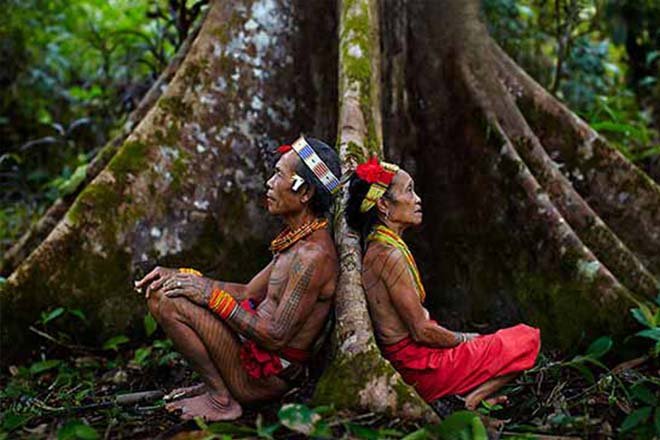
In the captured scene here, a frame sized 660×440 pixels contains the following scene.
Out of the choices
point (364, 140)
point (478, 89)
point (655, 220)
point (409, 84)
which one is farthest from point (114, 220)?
point (655, 220)

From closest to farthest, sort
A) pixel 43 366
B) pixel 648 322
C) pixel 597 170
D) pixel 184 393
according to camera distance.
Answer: pixel 184 393, pixel 648 322, pixel 43 366, pixel 597 170

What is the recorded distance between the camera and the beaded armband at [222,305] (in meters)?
4.24

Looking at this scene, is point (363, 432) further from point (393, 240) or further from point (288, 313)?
point (393, 240)

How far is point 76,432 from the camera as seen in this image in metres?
3.87

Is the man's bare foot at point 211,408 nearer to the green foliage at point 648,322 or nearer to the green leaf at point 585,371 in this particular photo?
the green leaf at point 585,371

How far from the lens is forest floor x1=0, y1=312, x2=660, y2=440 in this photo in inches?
154

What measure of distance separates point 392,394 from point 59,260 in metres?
3.02

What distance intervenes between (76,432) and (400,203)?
196 cm

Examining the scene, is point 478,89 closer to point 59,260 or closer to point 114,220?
point 114,220

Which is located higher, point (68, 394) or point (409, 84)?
point (409, 84)

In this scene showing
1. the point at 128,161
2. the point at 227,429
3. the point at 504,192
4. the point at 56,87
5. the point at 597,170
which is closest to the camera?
the point at 227,429

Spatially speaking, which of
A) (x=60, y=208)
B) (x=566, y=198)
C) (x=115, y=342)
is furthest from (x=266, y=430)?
(x=60, y=208)

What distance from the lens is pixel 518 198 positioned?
594cm

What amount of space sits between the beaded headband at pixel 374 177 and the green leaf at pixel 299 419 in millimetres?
1170
